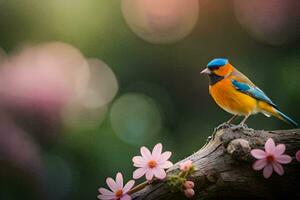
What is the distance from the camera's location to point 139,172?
881 mm

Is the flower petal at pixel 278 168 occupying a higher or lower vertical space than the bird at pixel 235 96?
lower

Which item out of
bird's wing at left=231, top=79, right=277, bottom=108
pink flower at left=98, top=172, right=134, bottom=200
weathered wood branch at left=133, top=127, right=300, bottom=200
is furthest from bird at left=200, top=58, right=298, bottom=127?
pink flower at left=98, top=172, right=134, bottom=200

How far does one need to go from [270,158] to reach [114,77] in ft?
2.54

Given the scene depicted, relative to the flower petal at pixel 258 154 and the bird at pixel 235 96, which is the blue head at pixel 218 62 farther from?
the flower petal at pixel 258 154

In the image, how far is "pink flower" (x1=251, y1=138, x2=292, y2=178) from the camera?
0.86m

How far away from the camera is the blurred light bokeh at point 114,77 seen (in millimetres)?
1392

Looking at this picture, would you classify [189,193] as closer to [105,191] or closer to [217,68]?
[105,191]

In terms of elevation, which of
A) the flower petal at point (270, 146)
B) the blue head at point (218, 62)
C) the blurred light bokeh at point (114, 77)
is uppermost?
the blurred light bokeh at point (114, 77)

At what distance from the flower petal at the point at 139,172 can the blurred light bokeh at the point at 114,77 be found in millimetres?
533

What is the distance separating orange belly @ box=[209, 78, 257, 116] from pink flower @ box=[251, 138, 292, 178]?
0.22m

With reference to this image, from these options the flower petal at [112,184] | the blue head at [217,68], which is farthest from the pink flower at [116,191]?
the blue head at [217,68]

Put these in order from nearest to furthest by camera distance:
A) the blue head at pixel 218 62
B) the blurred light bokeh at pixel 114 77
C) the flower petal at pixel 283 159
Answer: the flower petal at pixel 283 159 < the blue head at pixel 218 62 < the blurred light bokeh at pixel 114 77

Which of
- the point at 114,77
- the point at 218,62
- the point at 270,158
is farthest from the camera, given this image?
the point at 114,77

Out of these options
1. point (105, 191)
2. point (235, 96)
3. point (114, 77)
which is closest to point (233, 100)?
point (235, 96)
